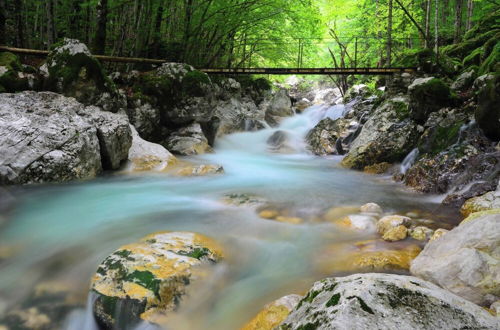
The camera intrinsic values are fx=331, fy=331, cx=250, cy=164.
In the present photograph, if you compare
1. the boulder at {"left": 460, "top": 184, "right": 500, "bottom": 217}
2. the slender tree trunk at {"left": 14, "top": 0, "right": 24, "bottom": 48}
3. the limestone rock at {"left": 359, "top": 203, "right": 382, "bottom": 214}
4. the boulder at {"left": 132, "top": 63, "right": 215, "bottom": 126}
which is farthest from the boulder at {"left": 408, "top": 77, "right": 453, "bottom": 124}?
the slender tree trunk at {"left": 14, "top": 0, "right": 24, "bottom": 48}

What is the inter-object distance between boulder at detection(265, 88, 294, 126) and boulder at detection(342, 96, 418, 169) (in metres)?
9.20

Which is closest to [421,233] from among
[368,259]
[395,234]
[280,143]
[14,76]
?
[395,234]

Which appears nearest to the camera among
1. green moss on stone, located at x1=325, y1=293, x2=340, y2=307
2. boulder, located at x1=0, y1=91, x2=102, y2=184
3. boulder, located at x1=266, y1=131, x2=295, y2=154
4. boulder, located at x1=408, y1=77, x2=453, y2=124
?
green moss on stone, located at x1=325, y1=293, x2=340, y2=307

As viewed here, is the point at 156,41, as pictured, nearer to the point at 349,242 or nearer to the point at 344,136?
the point at 344,136

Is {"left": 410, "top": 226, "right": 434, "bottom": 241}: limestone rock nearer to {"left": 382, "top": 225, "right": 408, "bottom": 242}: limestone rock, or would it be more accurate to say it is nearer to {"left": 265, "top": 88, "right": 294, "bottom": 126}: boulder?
{"left": 382, "top": 225, "right": 408, "bottom": 242}: limestone rock

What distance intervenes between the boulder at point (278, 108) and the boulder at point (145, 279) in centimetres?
1604

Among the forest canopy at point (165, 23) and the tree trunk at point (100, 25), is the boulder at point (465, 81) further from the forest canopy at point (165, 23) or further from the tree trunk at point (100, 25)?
the tree trunk at point (100, 25)

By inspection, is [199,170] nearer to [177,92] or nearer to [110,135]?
[110,135]

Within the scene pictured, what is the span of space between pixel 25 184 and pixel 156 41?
919 centimetres

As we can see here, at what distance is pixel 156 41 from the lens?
44.5ft

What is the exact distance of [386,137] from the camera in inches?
366

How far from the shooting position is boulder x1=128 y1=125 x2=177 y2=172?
8.52 metres

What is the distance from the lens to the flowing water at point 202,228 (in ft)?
10.5

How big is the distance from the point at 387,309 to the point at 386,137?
8.42 meters
